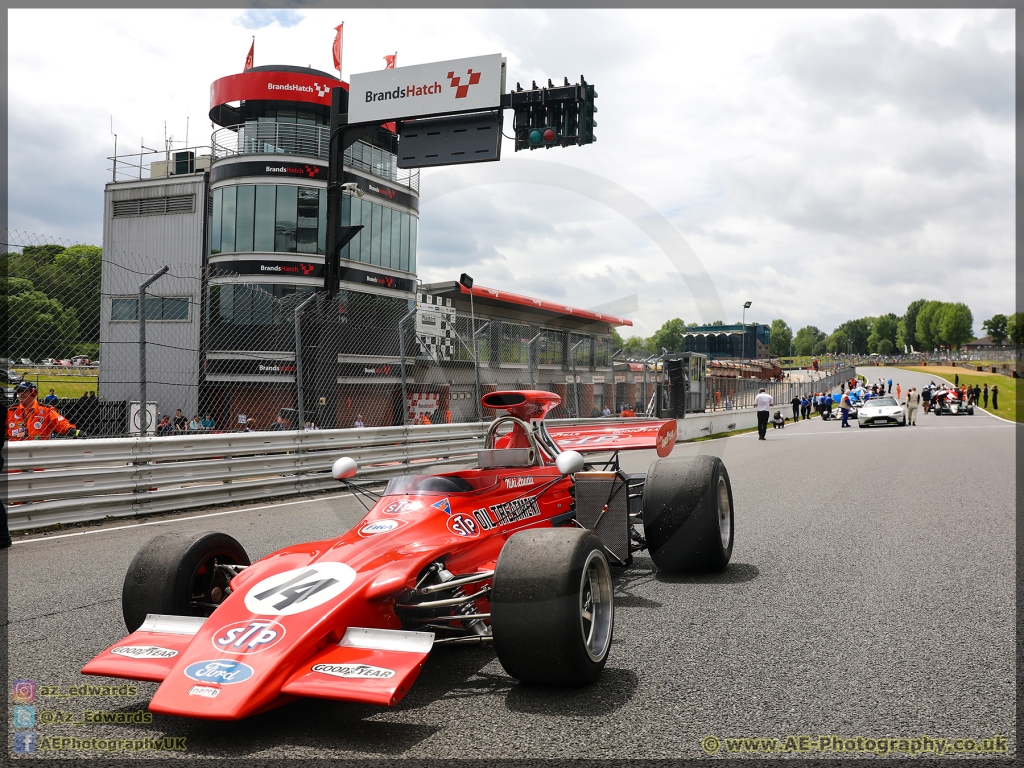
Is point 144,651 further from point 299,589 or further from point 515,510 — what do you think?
point 515,510

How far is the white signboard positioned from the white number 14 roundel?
12.7 metres

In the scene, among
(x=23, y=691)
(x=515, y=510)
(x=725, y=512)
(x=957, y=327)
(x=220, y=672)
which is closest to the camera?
(x=220, y=672)

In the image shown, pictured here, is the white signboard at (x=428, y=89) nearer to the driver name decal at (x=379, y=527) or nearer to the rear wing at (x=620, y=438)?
the rear wing at (x=620, y=438)

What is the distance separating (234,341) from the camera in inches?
411

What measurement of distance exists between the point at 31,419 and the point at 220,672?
7.75 m

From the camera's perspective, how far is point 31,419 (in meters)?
9.08

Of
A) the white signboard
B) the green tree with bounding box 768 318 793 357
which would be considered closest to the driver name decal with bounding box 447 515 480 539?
the white signboard

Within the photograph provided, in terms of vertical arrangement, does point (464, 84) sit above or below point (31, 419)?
above

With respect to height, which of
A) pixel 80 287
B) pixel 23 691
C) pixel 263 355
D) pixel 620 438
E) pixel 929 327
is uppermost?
pixel 929 327

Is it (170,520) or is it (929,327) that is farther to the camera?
(929,327)

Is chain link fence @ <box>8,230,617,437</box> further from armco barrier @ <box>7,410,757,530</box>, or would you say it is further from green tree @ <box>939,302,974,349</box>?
green tree @ <box>939,302,974,349</box>

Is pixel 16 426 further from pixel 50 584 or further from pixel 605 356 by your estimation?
pixel 605 356

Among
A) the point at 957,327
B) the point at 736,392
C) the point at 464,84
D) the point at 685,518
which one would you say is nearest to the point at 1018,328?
the point at 736,392

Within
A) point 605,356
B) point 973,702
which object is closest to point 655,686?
point 973,702
